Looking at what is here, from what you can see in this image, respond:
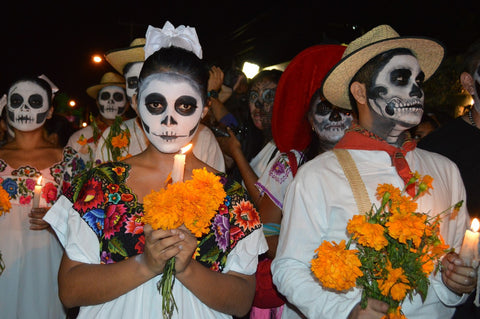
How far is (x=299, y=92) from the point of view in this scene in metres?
3.76

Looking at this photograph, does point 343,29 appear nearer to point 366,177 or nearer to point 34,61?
point 366,177

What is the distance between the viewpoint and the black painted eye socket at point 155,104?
2.61 metres

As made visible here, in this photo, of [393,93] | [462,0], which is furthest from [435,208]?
[462,0]

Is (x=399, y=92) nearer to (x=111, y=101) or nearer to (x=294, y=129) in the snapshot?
(x=294, y=129)

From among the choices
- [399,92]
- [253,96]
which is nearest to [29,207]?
[253,96]

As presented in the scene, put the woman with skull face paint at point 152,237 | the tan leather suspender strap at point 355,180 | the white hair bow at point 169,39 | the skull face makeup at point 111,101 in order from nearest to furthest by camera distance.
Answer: the woman with skull face paint at point 152,237 → the tan leather suspender strap at point 355,180 → the white hair bow at point 169,39 → the skull face makeup at point 111,101

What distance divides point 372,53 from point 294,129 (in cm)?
119

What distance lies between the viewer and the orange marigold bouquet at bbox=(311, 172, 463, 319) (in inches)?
78.9

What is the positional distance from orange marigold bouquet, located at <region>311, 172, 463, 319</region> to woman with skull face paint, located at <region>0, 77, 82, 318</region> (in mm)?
3128

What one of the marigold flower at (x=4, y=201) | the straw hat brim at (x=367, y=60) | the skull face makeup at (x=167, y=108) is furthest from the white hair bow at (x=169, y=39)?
the marigold flower at (x=4, y=201)

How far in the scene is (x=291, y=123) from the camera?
3908 mm

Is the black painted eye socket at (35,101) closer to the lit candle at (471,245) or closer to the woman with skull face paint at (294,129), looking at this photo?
the woman with skull face paint at (294,129)

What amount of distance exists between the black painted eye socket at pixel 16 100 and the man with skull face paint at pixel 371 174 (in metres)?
3.01

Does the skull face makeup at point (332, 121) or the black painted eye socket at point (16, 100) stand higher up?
the black painted eye socket at point (16, 100)
